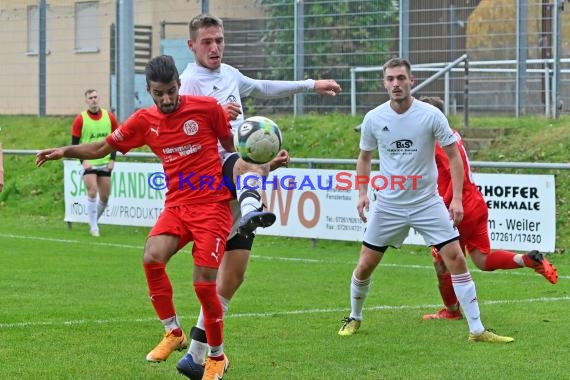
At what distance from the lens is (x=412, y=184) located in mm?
9539

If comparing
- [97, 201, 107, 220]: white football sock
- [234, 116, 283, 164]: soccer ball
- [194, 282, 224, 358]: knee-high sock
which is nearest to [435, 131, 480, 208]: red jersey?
[234, 116, 283, 164]: soccer ball

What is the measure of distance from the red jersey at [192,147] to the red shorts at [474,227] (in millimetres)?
2974

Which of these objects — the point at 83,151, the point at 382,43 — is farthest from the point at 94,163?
the point at 83,151

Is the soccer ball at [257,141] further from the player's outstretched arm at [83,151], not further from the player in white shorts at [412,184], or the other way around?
the player in white shorts at [412,184]

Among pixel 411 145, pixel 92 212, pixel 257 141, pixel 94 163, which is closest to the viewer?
pixel 257 141

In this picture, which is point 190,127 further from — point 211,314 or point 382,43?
point 382,43

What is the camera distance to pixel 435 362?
327 inches

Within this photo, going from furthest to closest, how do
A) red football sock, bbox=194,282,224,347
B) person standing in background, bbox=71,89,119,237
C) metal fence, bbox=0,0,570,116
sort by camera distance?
metal fence, bbox=0,0,570,116 → person standing in background, bbox=71,89,119,237 → red football sock, bbox=194,282,224,347

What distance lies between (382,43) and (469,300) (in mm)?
11658

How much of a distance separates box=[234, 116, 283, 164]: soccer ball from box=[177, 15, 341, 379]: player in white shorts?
0.12m

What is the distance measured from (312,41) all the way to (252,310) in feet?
35.7

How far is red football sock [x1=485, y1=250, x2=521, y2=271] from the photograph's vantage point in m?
10.3

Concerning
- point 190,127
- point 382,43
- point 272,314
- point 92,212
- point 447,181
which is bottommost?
point 272,314

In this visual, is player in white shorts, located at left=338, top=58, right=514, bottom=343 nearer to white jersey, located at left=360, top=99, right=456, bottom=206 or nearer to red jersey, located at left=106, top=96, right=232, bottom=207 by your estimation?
white jersey, located at left=360, top=99, right=456, bottom=206
